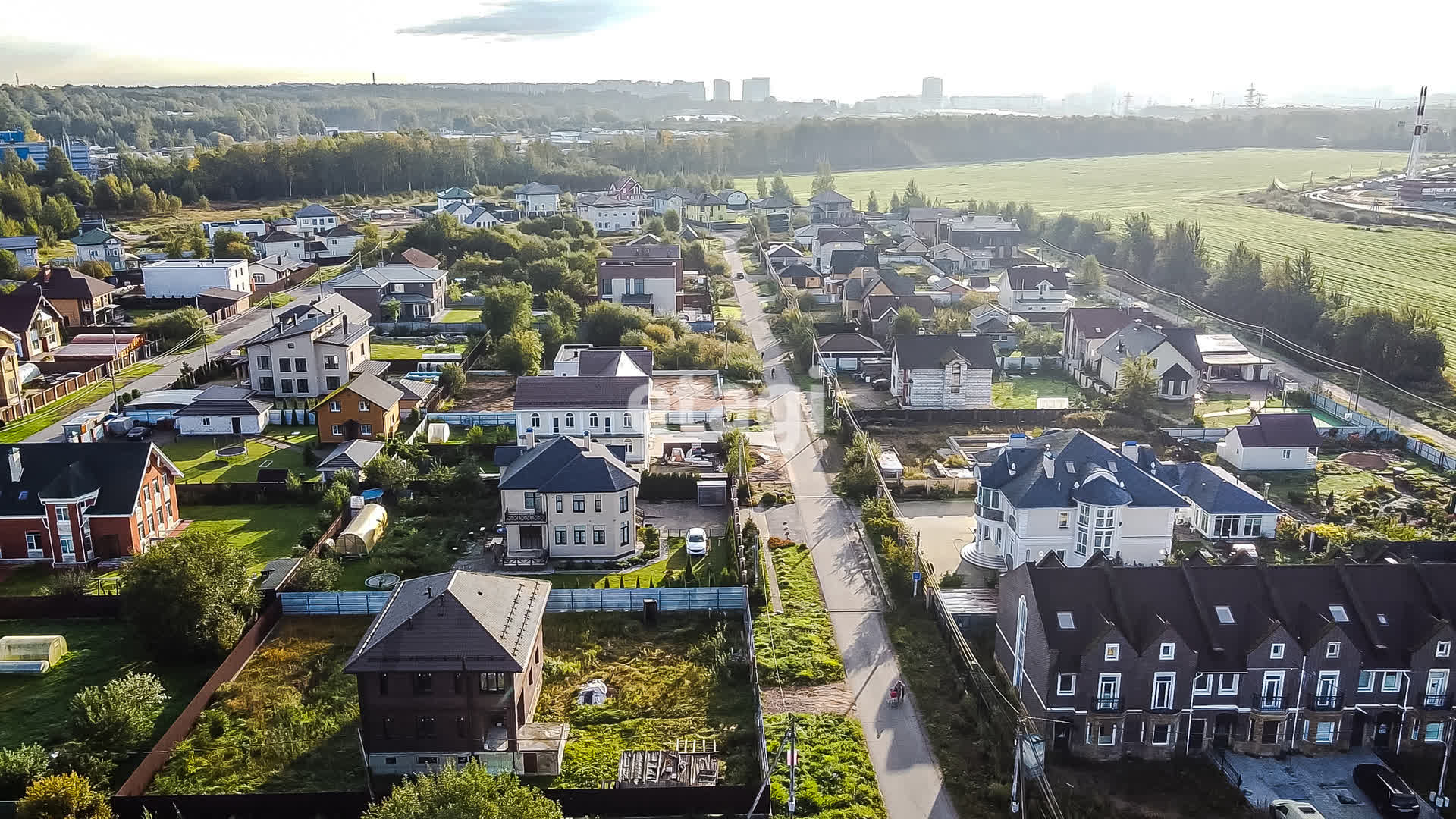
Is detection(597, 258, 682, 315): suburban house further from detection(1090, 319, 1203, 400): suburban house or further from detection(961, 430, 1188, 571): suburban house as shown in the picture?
detection(961, 430, 1188, 571): suburban house

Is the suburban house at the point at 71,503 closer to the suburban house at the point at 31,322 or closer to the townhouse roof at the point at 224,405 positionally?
the townhouse roof at the point at 224,405

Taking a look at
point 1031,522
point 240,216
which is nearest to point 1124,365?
point 1031,522

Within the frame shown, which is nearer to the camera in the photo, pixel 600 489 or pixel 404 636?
pixel 404 636

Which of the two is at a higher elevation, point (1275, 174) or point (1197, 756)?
point (1275, 174)

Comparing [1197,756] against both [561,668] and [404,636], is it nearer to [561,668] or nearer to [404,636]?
[561,668]

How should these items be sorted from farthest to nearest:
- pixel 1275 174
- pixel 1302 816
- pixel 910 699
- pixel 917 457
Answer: pixel 1275 174
pixel 917 457
pixel 910 699
pixel 1302 816

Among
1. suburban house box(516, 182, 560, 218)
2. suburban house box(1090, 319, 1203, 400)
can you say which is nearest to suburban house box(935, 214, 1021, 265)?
suburban house box(1090, 319, 1203, 400)
